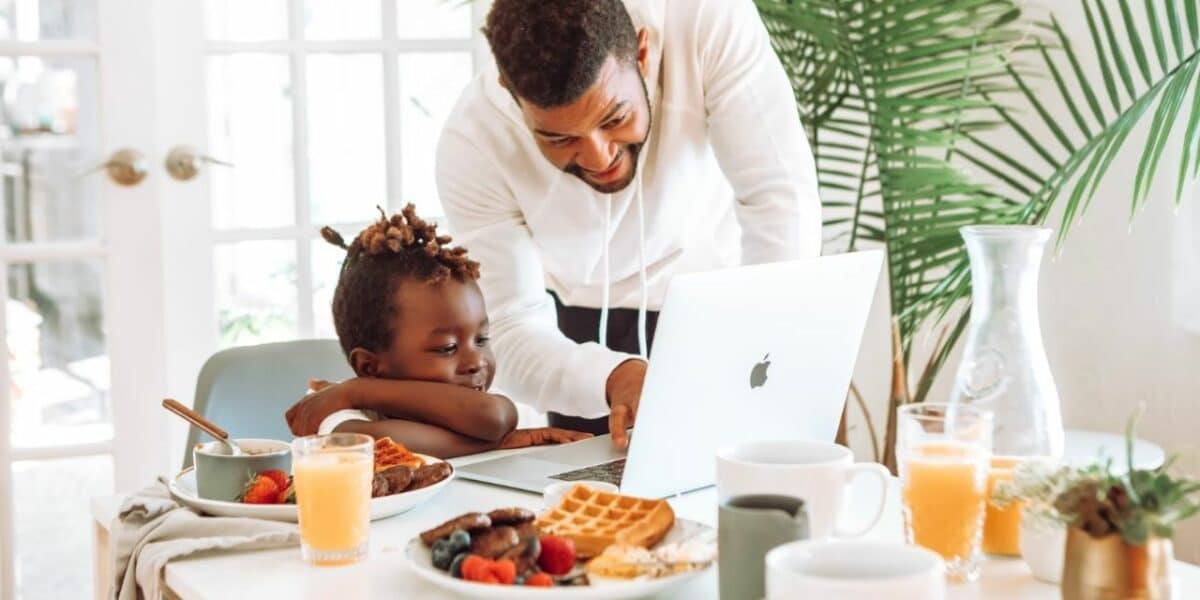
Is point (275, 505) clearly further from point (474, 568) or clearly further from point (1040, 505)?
point (1040, 505)

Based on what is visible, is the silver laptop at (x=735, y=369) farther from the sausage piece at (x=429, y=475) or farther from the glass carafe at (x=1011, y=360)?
the glass carafe at (x=1011, y=360)

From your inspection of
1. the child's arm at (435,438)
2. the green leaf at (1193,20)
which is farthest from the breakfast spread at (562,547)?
the green leaf at (1193,20)

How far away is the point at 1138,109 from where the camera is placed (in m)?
2.36

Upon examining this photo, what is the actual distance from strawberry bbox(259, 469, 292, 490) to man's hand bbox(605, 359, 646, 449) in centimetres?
39

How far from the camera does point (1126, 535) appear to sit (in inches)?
38.1

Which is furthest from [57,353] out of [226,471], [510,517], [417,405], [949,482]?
[949,482]

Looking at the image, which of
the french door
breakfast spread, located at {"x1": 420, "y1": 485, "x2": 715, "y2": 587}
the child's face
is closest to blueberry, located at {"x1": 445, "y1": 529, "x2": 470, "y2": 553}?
breakfast spread, located at {"x1": 420, "y1": 485, "x2": 715, "y2": 587}

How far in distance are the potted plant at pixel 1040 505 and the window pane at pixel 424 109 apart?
2234mm

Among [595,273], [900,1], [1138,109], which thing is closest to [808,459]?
[595,273]

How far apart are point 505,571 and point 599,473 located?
0.46 m

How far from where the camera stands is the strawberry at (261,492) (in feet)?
4.42

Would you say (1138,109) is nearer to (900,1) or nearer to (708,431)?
(900,1)

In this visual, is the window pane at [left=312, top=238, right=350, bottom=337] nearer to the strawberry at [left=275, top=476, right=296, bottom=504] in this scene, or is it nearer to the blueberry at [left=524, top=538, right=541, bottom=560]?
the strawberry at [left=275, top=476, right=296, bottom=504]

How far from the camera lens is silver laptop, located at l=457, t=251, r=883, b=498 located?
1.29m
